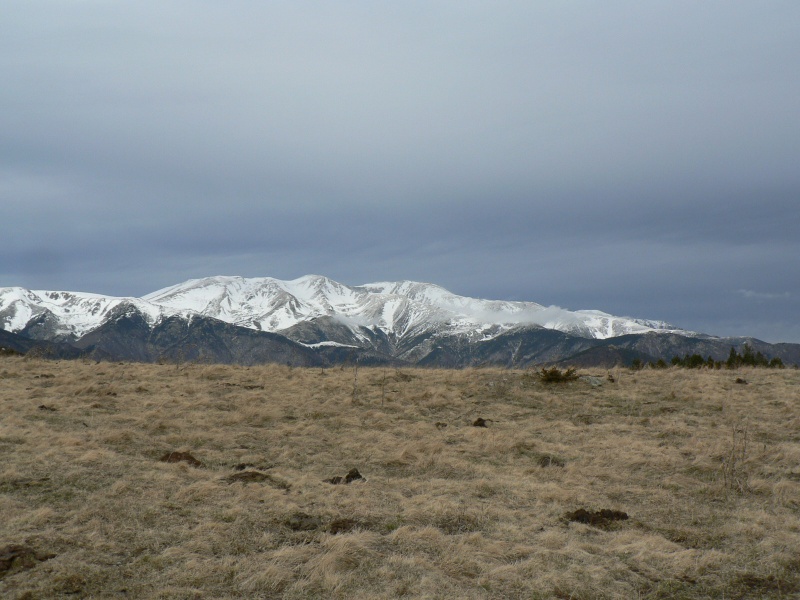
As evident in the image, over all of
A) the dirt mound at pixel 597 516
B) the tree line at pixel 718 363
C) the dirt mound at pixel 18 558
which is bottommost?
the dirt mound at pixel 18 558

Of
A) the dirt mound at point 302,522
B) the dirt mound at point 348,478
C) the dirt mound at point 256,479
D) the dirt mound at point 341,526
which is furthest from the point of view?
the dirt mound at point 348,478

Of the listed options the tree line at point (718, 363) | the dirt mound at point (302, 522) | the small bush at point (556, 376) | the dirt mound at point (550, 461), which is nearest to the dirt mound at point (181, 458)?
the dirt mound at point (302, 522)

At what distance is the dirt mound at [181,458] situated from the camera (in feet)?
39.6

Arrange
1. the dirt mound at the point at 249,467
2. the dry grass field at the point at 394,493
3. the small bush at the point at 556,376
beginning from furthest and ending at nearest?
1. the small bush at the point at 556,376
2. the dirt mound at the point at 249,467
3. the dry grass field at the point at 394,493

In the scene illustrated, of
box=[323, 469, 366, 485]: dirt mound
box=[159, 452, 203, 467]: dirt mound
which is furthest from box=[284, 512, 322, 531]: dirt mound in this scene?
box=[159, 452, 203, 467]: dirt mound

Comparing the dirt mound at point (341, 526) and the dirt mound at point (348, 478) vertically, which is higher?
the dirt mound at point (348, 478)

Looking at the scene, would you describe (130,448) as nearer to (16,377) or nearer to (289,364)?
(16,377)

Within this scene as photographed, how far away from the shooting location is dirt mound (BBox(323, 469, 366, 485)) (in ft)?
37.0

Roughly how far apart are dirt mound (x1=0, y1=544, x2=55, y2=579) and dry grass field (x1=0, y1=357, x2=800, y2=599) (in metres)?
→ 0.03

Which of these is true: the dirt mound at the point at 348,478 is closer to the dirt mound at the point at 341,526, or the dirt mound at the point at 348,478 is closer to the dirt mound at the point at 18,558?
the dirt mound at the point at 341,526

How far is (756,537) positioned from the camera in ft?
29.2

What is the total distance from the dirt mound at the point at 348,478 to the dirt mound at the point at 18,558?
5.05 meters

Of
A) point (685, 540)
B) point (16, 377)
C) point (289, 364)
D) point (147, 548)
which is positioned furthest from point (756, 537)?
point (16, 377)

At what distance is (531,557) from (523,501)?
2.64 m
